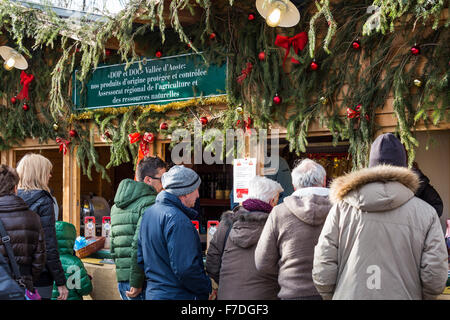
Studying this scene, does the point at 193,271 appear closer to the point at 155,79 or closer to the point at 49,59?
the point at 155,79

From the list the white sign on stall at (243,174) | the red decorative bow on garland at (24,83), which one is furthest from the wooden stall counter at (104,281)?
the red decorative bow on garland at (24,83)

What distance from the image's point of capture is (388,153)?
3.07m

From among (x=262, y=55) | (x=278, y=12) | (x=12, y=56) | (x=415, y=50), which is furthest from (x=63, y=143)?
(x=415, y=50)

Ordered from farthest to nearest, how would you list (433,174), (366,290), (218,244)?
(433,174)
(218,244)
(366,290)

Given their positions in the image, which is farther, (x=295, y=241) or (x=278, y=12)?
(x=278, y=12)

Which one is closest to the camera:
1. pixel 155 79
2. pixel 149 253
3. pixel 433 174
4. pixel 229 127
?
pixel 149 253

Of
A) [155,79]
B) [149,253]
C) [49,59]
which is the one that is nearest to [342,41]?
[155,79]

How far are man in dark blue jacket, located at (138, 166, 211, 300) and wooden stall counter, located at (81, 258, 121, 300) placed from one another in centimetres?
196

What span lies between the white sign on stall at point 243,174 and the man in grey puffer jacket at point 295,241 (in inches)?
101

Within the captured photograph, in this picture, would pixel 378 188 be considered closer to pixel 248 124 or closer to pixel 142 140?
pixel 248 124

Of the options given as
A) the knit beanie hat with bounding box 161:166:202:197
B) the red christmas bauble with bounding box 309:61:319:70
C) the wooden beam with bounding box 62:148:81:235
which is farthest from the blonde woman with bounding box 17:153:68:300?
the wooden beam with bounding box 62:148:81:235

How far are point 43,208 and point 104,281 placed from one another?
1614mm

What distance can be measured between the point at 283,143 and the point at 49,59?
3.81m
